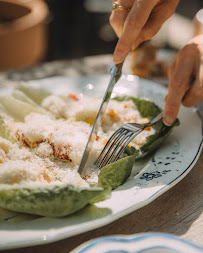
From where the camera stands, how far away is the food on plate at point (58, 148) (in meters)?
1.10

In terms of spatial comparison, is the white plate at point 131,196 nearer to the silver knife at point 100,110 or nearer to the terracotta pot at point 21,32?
the silver knife at point 100,110

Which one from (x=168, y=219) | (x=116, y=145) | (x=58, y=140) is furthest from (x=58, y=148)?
(x=168, y=219)

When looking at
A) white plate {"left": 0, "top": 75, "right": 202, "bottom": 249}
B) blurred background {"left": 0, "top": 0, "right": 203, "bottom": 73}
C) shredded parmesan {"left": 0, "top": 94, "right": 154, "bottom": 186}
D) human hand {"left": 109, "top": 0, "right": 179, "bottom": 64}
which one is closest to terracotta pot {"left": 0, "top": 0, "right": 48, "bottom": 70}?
blurred background {"left": 0, "top": 0, "right": 203, "bottom": 73}

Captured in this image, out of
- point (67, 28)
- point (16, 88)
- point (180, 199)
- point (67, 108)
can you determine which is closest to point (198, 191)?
point (180, 199)

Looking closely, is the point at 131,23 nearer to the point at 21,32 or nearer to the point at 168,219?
the point at 168,219

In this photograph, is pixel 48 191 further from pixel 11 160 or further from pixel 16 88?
pixel 16 88

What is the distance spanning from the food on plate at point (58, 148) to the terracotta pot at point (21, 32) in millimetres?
2030

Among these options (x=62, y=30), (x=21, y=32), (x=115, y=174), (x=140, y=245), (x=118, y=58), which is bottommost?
(x=62, y=30)

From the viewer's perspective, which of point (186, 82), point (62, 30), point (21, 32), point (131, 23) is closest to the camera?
point (131, 23)

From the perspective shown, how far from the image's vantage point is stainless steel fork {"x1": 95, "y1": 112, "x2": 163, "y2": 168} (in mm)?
1530

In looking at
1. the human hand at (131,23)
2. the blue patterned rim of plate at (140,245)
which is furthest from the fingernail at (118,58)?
the blue patterned rim of plate at (140,245)

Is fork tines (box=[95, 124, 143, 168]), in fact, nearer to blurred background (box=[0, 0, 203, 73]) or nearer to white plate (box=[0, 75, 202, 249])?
white plate (box=[0, 75, 202, 249])

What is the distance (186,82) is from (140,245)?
1.00m

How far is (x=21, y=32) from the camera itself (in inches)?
154
